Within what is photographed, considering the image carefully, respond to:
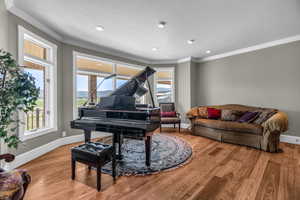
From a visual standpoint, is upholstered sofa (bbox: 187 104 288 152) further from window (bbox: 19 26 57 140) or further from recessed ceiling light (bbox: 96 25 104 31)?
Answer: window (bbox: 19 26 57 140)

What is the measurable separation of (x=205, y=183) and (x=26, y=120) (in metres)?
3.56

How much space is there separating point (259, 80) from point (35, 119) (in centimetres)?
614

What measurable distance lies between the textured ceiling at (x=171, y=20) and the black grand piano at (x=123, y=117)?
109 centimetres

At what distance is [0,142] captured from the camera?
225cm

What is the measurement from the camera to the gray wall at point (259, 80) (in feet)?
12.5

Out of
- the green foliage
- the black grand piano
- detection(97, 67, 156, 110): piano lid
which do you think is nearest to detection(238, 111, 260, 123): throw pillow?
the black grand piano

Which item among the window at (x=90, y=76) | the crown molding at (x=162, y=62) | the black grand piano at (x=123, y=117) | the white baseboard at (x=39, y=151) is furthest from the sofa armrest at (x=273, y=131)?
the white baseboard at (x=39, y=151)

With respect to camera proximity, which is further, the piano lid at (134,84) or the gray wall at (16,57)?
the piano lid at (134,84)

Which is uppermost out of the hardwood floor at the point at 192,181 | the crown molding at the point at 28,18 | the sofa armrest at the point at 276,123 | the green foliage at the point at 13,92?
the crown molding at the point at 28,18

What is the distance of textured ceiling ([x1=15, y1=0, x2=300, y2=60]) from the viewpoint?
2.39m

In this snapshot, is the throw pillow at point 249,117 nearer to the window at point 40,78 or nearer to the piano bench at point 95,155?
the piano bench at point 95,155

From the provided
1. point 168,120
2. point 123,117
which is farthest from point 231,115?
point 123,117

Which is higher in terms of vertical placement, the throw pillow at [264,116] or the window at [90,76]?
the window at [90,76]

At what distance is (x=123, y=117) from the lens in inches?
102
